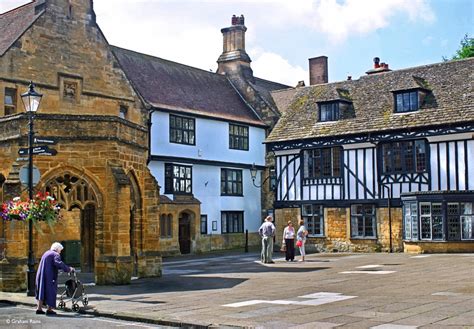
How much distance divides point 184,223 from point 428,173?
13.3m

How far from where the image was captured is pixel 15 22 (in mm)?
28844

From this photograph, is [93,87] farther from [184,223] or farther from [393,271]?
[393,271]

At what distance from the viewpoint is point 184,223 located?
3494cm

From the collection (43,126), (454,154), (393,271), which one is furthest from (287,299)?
(454,154)

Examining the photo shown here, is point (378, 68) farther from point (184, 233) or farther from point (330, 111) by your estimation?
point (184, 233)

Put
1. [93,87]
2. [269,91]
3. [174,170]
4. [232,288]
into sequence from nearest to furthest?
[232,288]
[93,87]
[174,170]
[269,91]

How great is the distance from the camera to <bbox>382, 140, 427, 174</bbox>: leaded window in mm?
28766

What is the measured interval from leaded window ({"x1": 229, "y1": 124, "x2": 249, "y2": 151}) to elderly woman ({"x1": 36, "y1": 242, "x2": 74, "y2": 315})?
25481 millimetres

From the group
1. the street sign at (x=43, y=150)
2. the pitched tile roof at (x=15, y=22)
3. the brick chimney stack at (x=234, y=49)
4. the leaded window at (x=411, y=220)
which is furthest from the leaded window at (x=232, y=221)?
the street sign at (x=43, y=150)

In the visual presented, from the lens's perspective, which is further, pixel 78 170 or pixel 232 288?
pixel 78 170

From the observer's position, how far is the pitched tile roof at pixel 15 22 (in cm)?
2641

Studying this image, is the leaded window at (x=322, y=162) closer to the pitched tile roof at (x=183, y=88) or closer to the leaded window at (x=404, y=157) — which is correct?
the leaded window at (x=404, y=157)

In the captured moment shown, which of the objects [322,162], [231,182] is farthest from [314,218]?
[231,182]

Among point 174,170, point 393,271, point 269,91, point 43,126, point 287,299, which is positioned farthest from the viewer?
point 269,91
